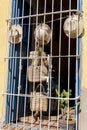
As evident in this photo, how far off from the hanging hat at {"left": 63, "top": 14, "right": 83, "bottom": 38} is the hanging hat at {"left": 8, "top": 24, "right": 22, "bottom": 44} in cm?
92

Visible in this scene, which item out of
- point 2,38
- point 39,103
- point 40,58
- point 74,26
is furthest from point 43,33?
point 39,103

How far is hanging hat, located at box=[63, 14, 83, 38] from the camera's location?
12.9ft

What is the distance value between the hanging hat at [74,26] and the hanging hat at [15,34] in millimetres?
915

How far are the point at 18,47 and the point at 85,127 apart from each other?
1.89m

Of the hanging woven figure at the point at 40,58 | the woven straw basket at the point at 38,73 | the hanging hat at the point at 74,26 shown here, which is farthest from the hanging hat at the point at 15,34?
the hanging hat at the point at 74,26

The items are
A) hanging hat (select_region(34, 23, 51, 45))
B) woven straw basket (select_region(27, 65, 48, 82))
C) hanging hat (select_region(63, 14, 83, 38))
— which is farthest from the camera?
woven straw basket (select_region(27, 65, 48, 82))

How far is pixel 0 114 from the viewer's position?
456 centimetres

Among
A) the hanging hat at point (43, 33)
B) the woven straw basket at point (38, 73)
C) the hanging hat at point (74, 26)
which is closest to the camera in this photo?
the hanging hat at point (74, 26)

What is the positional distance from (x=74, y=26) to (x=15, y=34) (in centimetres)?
108

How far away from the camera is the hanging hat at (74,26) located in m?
3.93

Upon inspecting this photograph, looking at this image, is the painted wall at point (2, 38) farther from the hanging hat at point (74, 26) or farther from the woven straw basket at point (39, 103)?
the hanging hat at point (74, 26)

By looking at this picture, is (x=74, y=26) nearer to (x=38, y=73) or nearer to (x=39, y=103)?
(x=38, y=73)

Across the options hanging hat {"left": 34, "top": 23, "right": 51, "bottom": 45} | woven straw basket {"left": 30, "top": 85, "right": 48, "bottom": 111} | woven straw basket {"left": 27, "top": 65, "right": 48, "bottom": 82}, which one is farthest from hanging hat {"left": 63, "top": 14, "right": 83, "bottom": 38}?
woven straw basket {"left": 30, "top": 85, "right": 48, "bottom": 111}

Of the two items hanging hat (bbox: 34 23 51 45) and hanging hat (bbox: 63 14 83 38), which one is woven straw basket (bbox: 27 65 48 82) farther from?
hanging hat (bbox: 63 14 83 38)
